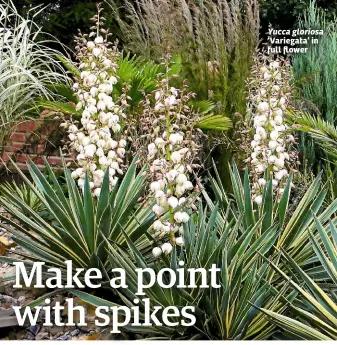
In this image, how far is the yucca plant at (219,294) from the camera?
2.09 metres

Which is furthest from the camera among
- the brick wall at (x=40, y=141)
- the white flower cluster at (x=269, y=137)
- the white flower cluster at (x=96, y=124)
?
the brick wall at (x=40, y=141)

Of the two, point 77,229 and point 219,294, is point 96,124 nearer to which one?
point 77,229

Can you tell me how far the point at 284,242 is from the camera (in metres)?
2.63

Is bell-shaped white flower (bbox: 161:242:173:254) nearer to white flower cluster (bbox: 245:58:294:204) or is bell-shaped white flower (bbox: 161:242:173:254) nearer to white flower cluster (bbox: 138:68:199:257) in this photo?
white flower cluster (bbox: 138:68:199:257)

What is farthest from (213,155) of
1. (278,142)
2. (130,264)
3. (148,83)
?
(130,264)

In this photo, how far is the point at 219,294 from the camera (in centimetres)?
214

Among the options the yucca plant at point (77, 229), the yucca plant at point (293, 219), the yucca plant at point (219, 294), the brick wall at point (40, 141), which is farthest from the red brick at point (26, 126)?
the yucca plant at point (219, 294)

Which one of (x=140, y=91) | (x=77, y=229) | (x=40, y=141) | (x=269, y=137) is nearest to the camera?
(x=77, y=229)

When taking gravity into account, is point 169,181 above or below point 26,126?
above

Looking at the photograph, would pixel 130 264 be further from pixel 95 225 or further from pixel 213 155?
pixel 213 155

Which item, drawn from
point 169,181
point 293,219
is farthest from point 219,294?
point 293,219

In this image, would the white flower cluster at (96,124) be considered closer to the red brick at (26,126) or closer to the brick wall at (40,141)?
the brick wall at (40,141)

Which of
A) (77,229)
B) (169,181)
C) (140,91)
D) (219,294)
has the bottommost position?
(219,294)

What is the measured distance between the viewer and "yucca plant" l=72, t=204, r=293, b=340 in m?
2.09
